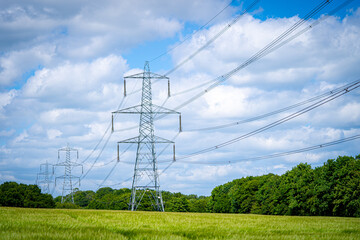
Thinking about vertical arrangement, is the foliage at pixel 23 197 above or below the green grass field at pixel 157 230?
above

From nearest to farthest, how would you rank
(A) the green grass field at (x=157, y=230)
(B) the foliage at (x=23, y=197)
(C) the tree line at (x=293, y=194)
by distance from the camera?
(A) the green grass field at (x=157, y=230)
(C) the tree line at (x=293, y=194)
(B) the foliage at (x=23, y=197)

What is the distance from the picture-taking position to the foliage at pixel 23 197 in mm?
95500

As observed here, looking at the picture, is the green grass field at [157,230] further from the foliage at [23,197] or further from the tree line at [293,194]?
the foliage at [23,197]

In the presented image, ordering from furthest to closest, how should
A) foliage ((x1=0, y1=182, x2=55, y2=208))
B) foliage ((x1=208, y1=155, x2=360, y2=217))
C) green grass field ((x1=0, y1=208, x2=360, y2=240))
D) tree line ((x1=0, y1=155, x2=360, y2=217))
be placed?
foliage ((x1=0, y1=182, x2=55, y2=208)), tree line ((x1=0, y1=155, x2=360, y2=217)), foliage ((x1=208, y1=155, x2=360, y2=217)), green grass field ((x1=0, y1=208, x2=360, y2=240))

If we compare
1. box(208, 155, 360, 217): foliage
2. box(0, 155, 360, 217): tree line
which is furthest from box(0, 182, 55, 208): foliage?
box(208, 155, 360, 217): foliage

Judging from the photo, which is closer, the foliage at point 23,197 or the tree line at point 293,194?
the tree line at point 293,194

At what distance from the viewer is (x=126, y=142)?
59.4m

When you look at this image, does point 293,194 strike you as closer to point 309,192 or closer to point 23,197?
point 309,192

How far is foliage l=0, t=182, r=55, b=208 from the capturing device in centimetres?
9550

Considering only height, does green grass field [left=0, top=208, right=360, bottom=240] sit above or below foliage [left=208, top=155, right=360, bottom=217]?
below

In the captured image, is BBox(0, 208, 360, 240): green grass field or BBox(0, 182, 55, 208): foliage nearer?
BBox(0, 208, 360, 240): green grass field

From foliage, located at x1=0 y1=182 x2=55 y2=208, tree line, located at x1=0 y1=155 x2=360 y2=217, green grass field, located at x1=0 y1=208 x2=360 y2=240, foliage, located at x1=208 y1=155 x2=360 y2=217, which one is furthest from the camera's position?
foliage, located at x1=0 y1=182 x2=55 y2=208

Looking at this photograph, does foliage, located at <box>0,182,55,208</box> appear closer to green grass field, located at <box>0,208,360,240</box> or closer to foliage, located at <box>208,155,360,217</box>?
foliage, located at <box>208,155,360,217</box>

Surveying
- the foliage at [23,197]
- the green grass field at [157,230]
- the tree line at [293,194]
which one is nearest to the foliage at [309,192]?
the tree line at [293,194]
